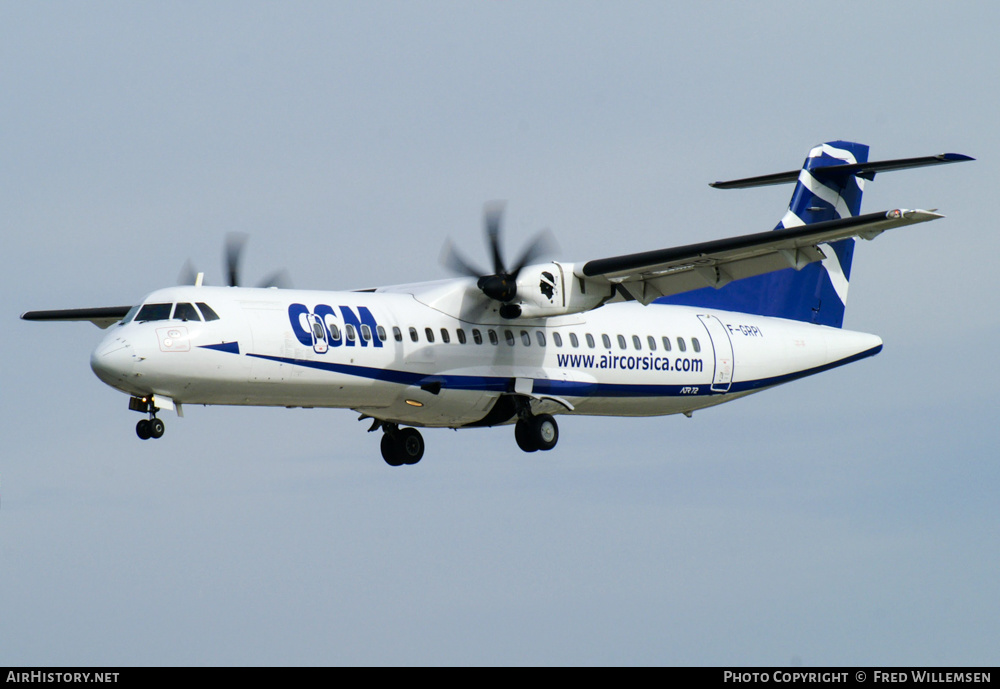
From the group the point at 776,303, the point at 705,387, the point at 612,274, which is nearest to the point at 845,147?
the point at 776,303

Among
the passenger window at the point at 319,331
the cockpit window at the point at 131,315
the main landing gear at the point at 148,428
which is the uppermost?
the cockpit window at the point at 131,315

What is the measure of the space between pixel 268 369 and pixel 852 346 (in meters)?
12.4

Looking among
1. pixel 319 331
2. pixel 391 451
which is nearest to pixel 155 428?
pixel 319 331

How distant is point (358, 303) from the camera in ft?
66.7

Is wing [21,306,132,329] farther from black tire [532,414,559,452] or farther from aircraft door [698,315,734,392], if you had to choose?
aircraft door [698,315,734,392]

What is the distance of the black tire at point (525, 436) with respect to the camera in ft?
71.2

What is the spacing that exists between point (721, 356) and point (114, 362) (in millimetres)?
11227

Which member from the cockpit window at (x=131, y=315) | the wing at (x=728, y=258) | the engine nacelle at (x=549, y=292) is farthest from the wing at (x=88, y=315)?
the wing at (x=728, y=258)

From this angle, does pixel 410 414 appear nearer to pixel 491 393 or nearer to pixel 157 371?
pixel 491 393

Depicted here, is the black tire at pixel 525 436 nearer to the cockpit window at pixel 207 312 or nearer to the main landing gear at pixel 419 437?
the main landing gear at pixel 419 437

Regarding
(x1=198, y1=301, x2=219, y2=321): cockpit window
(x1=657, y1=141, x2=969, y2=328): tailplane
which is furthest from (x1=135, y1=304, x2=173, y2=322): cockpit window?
(x1=657, y1=141, x2=969, y2=328): tailplane

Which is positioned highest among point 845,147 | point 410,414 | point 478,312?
point 845,147

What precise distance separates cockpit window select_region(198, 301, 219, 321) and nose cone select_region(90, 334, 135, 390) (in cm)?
120

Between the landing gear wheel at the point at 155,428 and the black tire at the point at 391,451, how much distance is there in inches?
210
